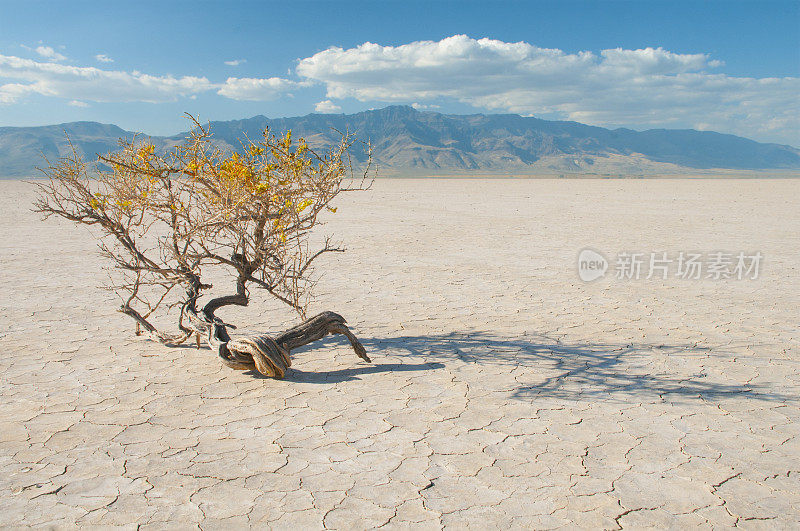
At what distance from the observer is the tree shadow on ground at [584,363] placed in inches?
159

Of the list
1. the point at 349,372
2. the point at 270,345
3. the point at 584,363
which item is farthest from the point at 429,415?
the point at 584,363

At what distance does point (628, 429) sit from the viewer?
3457 mm

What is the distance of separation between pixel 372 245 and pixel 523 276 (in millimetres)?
3832

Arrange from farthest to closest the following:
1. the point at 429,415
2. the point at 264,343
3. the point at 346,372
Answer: the point at 346,372 < the point at 264,343 < the point at 429,415

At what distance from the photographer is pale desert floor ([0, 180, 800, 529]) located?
269 cm

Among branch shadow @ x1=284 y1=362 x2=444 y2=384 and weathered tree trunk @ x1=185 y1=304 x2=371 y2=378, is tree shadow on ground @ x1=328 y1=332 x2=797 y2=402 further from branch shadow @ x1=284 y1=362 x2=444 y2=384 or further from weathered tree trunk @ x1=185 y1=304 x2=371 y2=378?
weathered tree trunk @ x1=185 y1=304 x2=371 y2=378

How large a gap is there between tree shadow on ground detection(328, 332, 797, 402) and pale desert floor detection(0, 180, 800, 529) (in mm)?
25

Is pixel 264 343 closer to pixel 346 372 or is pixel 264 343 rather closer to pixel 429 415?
pixel 346 372

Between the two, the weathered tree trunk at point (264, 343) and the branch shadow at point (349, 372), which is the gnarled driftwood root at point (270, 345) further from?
the branch shadow at point (349, 372)

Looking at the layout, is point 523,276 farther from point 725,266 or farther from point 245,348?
point 245,348

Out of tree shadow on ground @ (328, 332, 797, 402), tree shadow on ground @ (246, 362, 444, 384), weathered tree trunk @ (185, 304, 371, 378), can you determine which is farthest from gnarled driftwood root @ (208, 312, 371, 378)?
tree shadow on ground @ (328, 332, 797, 402)

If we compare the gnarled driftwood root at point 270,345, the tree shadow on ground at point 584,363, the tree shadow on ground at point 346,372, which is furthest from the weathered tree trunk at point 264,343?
the tree shadow on ground at point 584,363

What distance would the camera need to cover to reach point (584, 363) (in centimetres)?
465

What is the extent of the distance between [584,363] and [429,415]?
5.41ft
